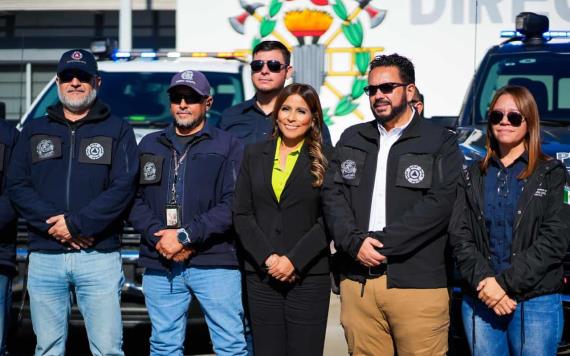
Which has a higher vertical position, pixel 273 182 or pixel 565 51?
pixel 565 51

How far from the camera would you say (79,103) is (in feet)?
18.9

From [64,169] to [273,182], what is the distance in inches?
45.3

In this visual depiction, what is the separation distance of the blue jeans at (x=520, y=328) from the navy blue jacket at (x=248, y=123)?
5.94 ft

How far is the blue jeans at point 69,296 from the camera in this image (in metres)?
5.66

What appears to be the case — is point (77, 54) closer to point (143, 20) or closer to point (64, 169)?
point (64, 169)

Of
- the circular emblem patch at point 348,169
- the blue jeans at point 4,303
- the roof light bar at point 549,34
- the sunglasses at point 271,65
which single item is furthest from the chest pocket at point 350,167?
the roof light bar at point 549,34

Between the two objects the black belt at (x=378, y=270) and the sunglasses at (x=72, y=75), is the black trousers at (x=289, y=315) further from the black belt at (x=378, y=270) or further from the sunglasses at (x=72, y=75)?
the sunglasses at (x=72, y=75)

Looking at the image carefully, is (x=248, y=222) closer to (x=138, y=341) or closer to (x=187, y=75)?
(x=187, y=75)

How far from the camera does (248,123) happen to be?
20.7ft

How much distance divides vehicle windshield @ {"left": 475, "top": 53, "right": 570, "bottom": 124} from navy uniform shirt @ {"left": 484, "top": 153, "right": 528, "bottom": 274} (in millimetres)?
2241

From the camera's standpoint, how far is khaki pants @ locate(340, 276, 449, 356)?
516cm

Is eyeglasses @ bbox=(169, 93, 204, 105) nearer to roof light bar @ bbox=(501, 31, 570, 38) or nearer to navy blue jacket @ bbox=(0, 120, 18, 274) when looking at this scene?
navy blue jacket @ bbox=(0, 120, 18, 274)

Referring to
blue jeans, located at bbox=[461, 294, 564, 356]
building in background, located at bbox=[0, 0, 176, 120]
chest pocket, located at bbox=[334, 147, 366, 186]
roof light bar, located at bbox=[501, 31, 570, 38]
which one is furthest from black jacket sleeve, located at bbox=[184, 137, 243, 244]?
building in background, located at bbox=[0, 0, 176, 120]

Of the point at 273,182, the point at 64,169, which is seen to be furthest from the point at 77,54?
the point at 273,182
